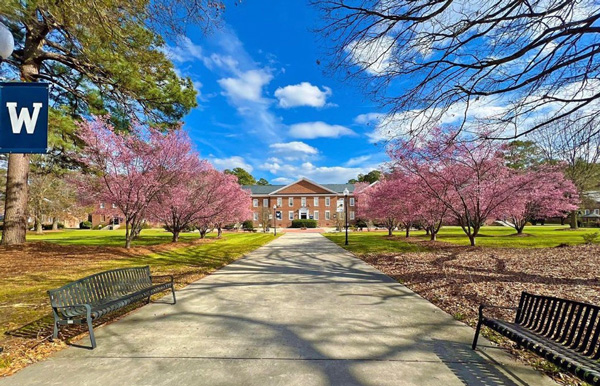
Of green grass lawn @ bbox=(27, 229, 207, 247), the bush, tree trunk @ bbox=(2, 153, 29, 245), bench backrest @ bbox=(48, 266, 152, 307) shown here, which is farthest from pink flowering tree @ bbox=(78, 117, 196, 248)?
the bush

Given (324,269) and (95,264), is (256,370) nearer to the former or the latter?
(324,269)

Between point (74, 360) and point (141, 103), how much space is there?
462 inches

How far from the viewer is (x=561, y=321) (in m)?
3.03

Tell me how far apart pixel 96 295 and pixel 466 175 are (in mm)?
15258

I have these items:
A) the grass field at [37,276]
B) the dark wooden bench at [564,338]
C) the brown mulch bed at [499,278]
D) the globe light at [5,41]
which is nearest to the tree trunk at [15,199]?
the grass field at [37,276]

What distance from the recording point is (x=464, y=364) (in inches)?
129

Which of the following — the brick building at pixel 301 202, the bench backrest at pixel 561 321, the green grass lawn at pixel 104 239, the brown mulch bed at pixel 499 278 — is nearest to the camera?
the bench backrest at pixel 561 321

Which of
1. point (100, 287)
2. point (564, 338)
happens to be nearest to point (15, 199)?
point (100, 287)

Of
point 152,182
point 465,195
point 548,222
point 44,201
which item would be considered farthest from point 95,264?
point 548,222

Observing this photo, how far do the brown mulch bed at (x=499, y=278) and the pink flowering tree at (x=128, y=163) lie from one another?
11103mm

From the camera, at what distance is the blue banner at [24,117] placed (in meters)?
3.14

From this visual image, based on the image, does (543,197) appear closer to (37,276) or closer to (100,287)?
(100,287)

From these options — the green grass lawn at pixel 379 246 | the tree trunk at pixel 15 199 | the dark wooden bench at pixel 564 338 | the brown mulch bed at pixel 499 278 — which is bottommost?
the green grass lawn at pixel 379 246

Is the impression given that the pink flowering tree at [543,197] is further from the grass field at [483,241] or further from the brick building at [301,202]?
the brick building at [301,202]
